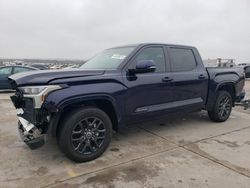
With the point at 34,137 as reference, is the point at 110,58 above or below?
above

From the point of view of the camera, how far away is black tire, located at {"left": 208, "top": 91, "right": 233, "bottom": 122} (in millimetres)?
5889

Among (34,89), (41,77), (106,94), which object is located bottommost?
(106,94)

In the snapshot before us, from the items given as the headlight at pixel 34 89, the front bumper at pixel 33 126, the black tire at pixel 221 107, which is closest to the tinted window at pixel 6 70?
the front bumper at pixel 33 126

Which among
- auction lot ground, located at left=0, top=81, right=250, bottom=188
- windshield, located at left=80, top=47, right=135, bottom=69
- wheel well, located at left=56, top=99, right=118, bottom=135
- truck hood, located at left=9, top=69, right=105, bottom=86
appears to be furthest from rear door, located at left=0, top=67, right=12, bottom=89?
wheel well, located at left=56, top=99, right=118, bottom=135

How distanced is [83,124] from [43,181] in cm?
93

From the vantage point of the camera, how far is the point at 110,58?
465cm

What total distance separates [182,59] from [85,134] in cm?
272

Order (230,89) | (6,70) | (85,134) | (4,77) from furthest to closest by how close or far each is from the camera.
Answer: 1. (6,70)
2. (4,77)
3. (230,89)
4. (85,134)

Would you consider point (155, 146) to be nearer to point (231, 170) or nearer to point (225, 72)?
point (231, 170)

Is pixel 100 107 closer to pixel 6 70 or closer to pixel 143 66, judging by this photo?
pixel 143 66

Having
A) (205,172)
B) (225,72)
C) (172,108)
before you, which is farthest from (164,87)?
(225,72)

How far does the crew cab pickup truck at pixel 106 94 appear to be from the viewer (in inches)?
135

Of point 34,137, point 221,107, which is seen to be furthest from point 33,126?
point 221,107

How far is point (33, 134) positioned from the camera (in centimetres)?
348
